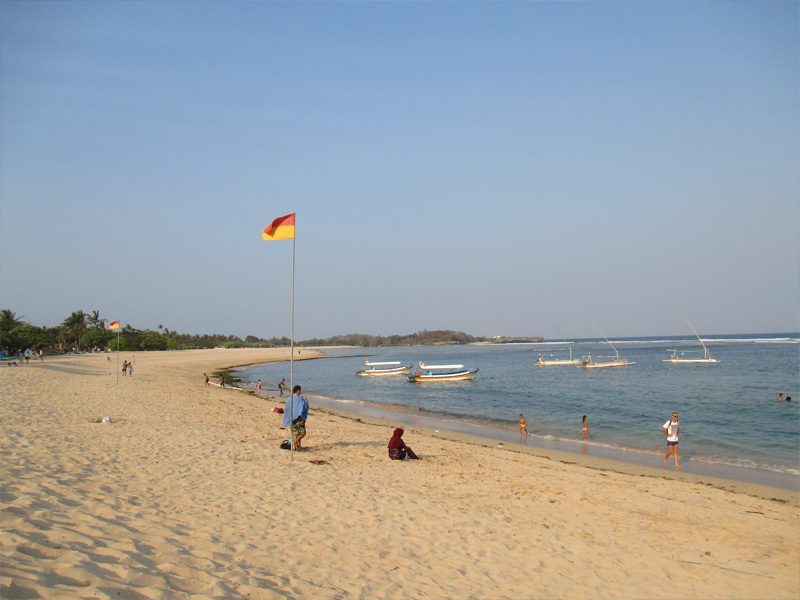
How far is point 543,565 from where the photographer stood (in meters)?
6.34

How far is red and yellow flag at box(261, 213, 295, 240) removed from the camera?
38.3 ft

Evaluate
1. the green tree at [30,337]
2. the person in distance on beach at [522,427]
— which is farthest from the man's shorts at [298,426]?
the green tree at [30,337]

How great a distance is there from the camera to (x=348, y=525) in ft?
23.1

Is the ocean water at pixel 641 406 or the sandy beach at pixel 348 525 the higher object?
the sandy beach at pixel 348 525

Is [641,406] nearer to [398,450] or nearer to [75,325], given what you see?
[398,450]

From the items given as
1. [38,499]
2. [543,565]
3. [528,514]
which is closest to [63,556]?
[38,499]

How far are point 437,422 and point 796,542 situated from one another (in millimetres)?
16957

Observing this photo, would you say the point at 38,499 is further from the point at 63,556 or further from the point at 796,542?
the point at 796,542

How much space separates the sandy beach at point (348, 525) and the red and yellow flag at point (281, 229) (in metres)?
5.58

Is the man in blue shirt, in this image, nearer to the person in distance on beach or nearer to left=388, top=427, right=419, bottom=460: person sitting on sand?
left=388, top=427, right=419, bottom=460: person sitting on sand

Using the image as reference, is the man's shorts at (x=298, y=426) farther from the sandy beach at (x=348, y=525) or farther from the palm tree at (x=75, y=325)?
the palm tree at (x=75, y=325)

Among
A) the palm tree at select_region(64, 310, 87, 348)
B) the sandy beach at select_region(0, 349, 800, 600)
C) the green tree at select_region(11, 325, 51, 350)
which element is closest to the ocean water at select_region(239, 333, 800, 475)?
the sandy beach at select_region(0, 349, 800, 600)

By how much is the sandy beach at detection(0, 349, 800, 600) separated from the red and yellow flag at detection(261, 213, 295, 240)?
5583mm

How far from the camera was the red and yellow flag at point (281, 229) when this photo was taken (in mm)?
11680
